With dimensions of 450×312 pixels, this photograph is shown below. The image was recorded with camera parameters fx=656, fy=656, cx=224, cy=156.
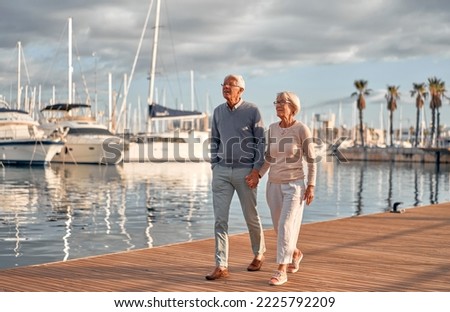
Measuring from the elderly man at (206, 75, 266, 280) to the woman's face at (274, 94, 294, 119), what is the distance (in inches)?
10.0

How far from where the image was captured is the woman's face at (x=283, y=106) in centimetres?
622

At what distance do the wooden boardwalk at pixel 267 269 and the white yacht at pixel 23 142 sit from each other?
4716 cm

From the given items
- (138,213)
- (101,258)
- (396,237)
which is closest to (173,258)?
(101,258)

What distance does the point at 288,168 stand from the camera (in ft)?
20.7

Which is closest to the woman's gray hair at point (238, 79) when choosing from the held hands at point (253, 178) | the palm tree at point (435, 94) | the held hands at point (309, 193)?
the held hands at point (253, 178)

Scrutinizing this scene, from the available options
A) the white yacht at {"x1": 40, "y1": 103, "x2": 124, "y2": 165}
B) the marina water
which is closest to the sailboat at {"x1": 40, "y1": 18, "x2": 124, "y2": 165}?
the white yacht at {"x1": 40, "y1": 103, "x2": 124, "y2": 165}

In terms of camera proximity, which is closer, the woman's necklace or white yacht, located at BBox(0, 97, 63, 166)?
the woman's necklace

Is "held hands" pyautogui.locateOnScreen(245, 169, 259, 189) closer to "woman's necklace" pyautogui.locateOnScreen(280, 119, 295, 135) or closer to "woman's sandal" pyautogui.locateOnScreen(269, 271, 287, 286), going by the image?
"woman's necklace" pyautogui.locateOnScreen(280, 119, 295, 135)

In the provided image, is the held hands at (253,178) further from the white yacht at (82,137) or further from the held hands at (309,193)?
the white yacht at (82,137)

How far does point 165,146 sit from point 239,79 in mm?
56854

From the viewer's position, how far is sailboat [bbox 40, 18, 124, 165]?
5628 cm
